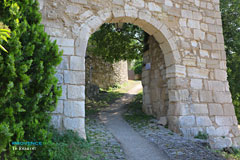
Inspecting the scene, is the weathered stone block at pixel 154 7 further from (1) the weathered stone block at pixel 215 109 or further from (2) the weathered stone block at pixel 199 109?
(1) the weathered stone block at pixel 215 109

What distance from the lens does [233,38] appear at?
23.5ft

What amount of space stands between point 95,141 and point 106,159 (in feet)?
2.73

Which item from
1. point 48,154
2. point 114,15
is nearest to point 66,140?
point 48,154

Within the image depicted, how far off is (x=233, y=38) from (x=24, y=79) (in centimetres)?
712

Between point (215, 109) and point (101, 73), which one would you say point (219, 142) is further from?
point (101, 73)

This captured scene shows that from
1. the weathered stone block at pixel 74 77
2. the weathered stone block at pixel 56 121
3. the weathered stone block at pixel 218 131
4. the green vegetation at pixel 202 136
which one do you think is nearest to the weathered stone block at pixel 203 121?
the weathered stone block at pixel 218 131

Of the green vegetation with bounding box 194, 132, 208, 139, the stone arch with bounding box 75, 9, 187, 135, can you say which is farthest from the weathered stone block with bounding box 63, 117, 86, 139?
the green vegetation with bounding box 194, 132, 208, 139

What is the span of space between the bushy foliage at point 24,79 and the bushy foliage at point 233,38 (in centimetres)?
638

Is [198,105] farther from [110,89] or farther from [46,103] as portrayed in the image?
[110,89]

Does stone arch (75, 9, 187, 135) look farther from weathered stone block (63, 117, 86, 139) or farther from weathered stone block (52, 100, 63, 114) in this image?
weathered stone block (63, 117, 86, 139)

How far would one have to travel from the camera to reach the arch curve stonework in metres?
3.70

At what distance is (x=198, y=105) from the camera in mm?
4508

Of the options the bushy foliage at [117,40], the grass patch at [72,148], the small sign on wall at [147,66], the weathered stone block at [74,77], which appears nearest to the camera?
the grass patch at [72,148]

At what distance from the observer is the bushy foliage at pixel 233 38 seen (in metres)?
7.09
